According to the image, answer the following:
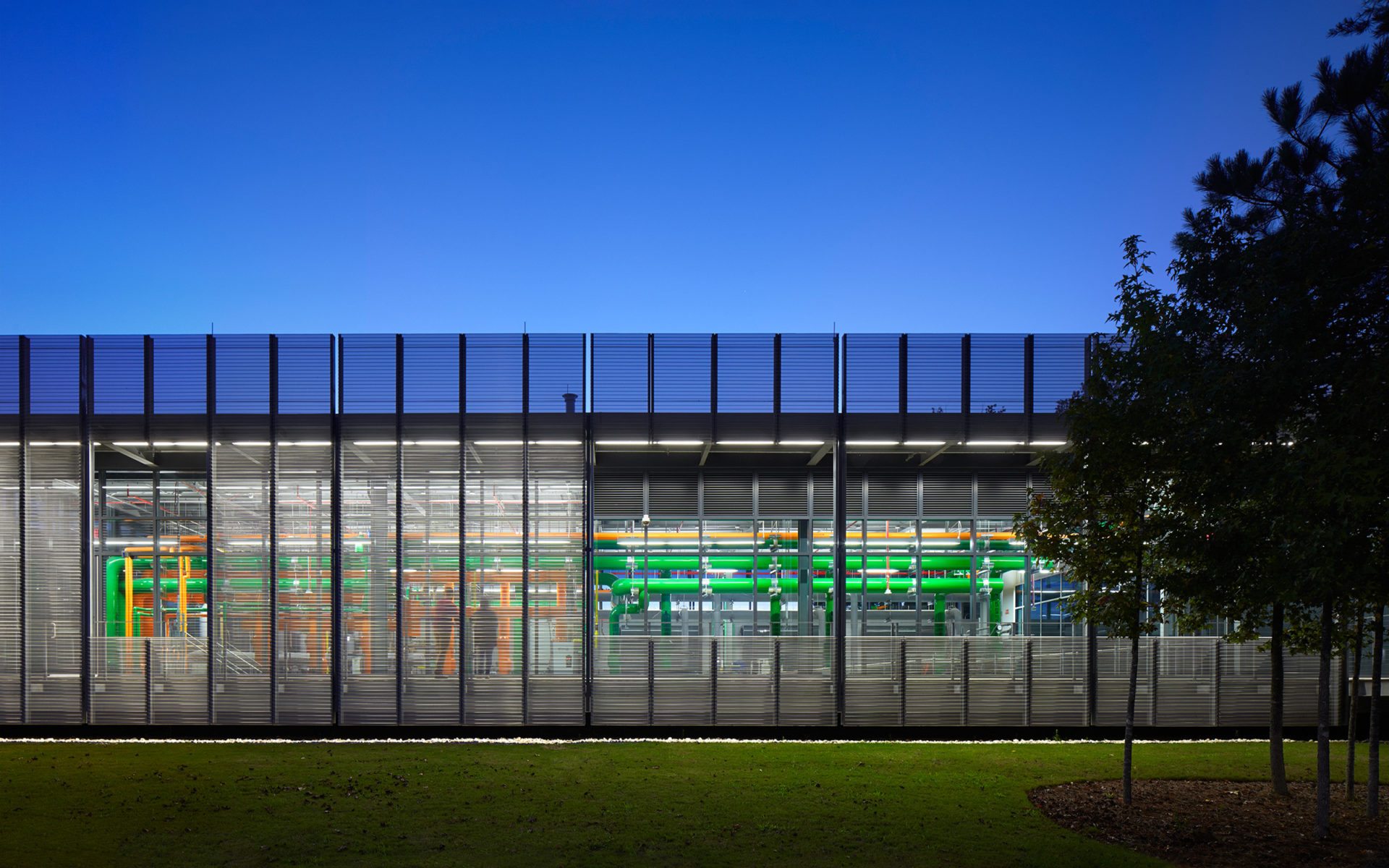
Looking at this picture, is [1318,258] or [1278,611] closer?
[1318,258]

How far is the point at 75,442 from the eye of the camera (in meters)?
18.5

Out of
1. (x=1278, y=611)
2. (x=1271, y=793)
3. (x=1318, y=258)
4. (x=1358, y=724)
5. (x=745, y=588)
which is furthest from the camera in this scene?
(x=745, y=588)

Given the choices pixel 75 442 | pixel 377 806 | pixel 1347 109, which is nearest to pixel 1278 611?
pixel 1347 109

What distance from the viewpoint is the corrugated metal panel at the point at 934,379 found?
733 inches

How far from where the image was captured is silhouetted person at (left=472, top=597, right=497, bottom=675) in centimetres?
1811

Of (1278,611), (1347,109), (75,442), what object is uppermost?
(1347,109)

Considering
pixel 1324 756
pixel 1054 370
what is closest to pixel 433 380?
pixel 1054 370

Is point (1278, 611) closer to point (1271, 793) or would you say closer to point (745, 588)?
point (1271, 793)

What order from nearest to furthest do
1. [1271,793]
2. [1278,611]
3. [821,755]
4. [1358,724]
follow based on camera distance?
[1278,611] < [1271,793] < [821,755] < [1358,724]

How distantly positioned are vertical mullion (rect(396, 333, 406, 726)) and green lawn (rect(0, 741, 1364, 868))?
5.11 ft

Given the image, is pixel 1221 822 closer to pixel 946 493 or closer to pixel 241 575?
pixel 946 493

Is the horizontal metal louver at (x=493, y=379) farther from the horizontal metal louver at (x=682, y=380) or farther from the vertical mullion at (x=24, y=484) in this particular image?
the vertical mullion at (x=24, y=484)

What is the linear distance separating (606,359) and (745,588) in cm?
681

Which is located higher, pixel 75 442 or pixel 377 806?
pixel 75 442
